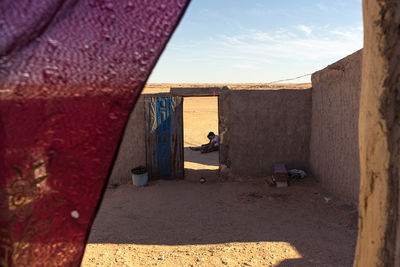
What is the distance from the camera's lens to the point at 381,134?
135 centimetres

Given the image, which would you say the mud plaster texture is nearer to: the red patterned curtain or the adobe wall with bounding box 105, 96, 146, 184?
the red patterned curtain

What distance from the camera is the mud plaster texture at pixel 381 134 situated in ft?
4.24

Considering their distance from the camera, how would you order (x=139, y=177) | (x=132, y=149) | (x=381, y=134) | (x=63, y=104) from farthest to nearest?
(x=132, y=149) < (x=139, y=177) < (x=381, y=134) < (x=63, y=104)

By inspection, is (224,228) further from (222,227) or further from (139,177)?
(139,177)

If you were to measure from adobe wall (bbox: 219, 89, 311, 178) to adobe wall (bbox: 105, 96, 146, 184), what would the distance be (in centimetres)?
190

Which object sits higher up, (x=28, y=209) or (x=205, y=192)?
(x=28, y=209)

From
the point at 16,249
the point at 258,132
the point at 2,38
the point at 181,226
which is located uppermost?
the point at 2,38

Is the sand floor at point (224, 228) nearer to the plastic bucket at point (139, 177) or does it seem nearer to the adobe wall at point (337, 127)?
the plastic bucket at point (139, 177)

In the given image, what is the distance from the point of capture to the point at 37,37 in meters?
0.64

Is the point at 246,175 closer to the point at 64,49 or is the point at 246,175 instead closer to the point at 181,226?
the point at 181,226

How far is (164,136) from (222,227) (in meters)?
3.12

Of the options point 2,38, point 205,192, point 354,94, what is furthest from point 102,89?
point 205,192

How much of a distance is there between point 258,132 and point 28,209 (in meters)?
6.21

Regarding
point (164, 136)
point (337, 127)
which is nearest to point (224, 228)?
point (337, 127)
